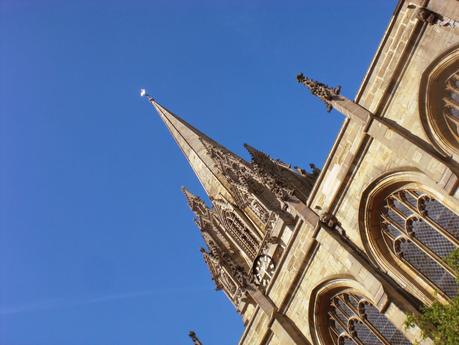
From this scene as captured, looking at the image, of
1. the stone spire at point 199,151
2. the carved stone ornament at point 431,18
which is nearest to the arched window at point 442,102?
the carved stone ornament at point 431,18

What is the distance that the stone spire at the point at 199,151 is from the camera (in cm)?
3206

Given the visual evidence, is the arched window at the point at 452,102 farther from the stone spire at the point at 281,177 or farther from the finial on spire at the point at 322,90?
the stone spire at the point at 281,177

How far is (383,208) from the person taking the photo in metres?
13.9

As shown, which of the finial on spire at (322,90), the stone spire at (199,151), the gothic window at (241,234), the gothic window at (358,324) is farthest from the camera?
the stone spire at (199,151)

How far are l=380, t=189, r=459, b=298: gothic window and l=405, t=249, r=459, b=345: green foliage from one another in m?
2.10

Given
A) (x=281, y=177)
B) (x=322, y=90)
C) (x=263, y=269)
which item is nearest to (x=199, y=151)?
(x=281, y=177)

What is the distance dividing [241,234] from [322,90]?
14.3 metres

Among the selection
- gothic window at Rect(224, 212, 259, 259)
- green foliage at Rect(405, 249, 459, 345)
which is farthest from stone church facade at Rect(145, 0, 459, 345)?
gothic window at Rect(224, 212, 259, 259)

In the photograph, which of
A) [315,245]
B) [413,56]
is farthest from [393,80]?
[315,245]

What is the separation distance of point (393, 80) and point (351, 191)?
337 centimetres

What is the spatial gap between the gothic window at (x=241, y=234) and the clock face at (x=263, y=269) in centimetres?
313

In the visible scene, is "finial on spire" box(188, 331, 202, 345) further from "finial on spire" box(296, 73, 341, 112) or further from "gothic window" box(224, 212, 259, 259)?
"finial on spire" box(296, 73, 341, 112)

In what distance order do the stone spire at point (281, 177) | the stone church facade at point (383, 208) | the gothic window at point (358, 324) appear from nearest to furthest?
1. the stone church facade at point (383, 208)
2. the gothic window at point (358, 324)
3. the stone spire at point (281, 177)

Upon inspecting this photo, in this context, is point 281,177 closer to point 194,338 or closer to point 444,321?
point 194,338
